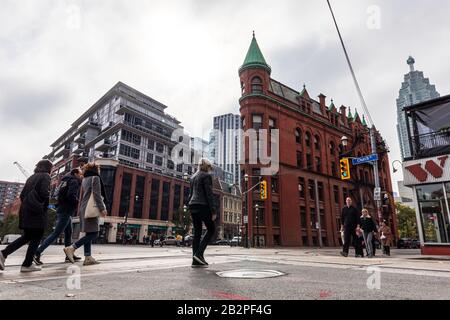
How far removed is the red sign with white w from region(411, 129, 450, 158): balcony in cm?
49

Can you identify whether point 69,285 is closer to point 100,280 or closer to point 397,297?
point 100,280

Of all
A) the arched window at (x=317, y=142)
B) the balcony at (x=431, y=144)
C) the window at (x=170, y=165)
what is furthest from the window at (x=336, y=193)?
the window at (x=170, y=165)

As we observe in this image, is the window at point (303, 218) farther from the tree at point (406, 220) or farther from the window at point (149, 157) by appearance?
the tree at point (406, 220)

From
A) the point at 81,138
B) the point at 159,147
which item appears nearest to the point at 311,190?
the point at 159,147

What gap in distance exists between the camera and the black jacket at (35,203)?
435 centimetres

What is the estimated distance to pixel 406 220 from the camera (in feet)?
213

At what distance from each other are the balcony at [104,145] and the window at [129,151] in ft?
13.3

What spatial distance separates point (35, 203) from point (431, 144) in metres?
16.2

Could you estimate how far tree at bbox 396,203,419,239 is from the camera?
204ft

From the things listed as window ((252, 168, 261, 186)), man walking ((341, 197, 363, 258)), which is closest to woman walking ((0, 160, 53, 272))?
man walking ((341, 197, 363, 258))

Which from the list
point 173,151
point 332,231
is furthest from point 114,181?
point 332,231

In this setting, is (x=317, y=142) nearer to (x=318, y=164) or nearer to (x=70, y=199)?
(x=318, y=164)

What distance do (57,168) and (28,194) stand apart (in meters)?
77.6

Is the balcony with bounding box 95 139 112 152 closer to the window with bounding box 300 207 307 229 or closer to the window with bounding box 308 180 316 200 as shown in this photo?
the window with bounding box 308 180 316 200
